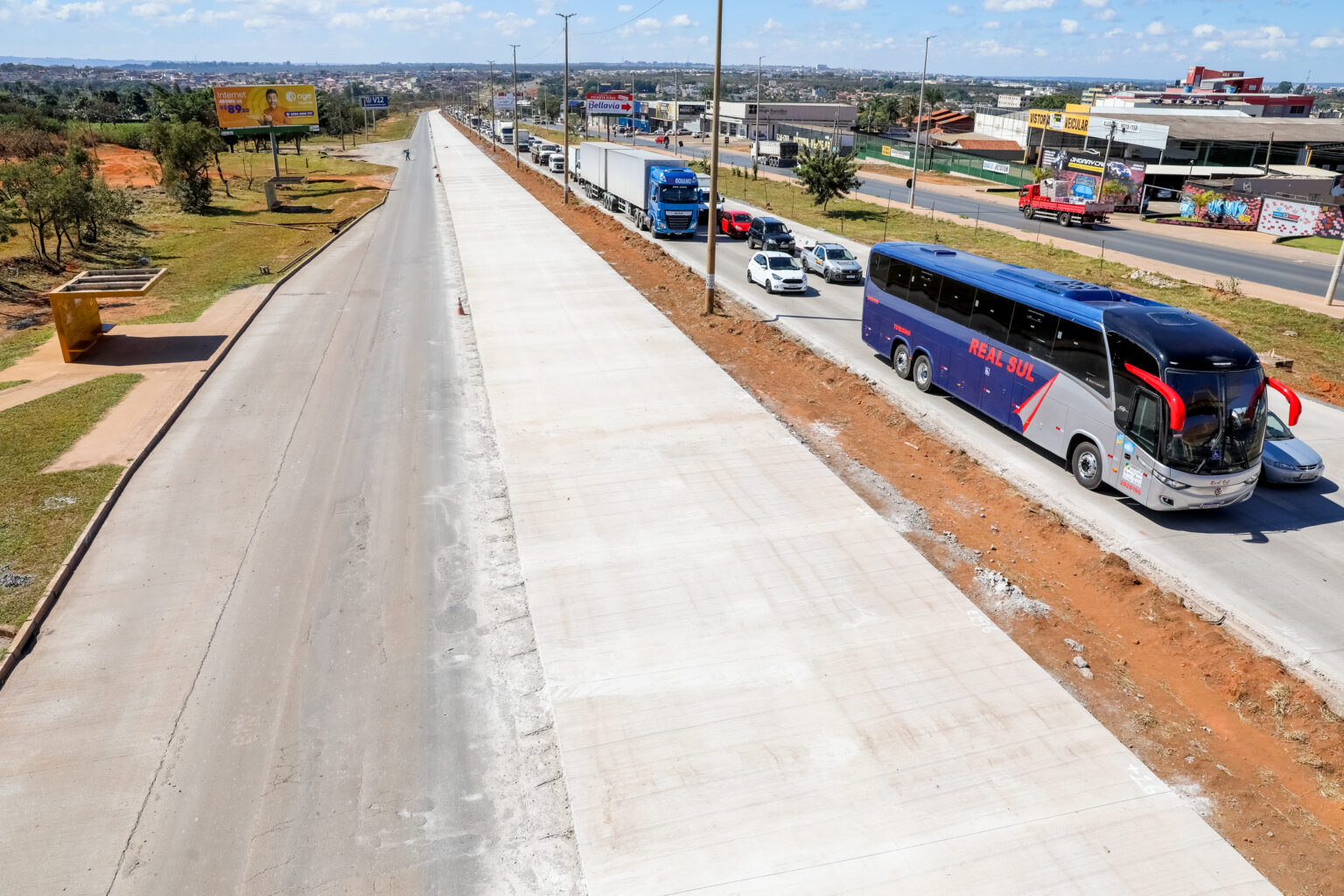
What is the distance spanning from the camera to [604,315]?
27.2 meters

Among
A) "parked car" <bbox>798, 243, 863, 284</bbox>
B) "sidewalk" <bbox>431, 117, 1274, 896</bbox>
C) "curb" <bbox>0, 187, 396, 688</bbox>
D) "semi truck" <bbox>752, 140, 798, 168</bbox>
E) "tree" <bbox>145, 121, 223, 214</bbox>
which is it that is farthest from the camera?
"semi truck" <bbox>752, 140, 798, 168</bbox>

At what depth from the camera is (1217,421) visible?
1312cm

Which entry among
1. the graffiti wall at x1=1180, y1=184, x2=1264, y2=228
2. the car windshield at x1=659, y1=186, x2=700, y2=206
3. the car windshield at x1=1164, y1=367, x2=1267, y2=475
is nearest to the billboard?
the car windshield at x1=659, y1=186, x2=700, y2=206

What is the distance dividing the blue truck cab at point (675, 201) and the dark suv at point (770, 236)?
12.3 feet

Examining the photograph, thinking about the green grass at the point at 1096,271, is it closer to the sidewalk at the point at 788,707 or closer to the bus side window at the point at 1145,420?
the bus side window at the point at 1145,420

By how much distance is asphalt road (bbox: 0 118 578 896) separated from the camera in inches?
317

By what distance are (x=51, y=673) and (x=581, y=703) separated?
677 centimetres

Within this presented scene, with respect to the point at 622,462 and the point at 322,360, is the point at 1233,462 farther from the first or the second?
the point at 322,360

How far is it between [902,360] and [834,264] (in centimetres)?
1289

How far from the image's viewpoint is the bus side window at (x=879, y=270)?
21.5m

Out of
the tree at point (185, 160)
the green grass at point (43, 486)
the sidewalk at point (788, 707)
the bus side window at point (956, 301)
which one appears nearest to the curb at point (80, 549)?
the green grass at point (43, 486)

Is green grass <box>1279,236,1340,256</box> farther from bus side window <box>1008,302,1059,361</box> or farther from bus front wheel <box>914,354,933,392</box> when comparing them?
bus side window <box>1008,302,1059,361</box>

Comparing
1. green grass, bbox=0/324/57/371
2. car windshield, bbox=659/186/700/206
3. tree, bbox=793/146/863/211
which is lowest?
green grass, bbox=0/324/57/371

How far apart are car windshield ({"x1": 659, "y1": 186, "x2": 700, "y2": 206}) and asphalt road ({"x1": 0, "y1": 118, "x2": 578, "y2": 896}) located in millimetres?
26938
